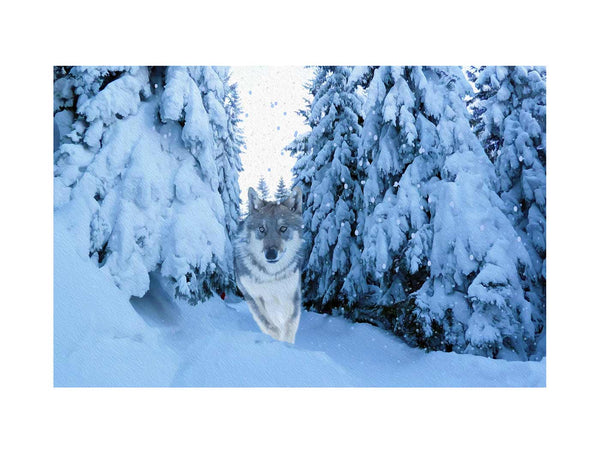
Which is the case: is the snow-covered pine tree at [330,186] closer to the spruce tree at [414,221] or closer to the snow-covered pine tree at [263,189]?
the spruce tree at [414,221]

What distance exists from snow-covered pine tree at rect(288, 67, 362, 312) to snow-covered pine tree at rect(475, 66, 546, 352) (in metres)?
1.40

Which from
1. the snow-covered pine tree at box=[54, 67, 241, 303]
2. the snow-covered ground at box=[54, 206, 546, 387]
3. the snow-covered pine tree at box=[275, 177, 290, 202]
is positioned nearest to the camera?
the snow-covered ground at box=[54, 206, 546, 387]

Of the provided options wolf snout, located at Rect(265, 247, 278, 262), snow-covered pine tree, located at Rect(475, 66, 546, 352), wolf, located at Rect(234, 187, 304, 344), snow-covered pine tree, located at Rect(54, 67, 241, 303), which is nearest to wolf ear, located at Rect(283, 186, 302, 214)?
wolf, located at Rect(234, 187, 304, 344)

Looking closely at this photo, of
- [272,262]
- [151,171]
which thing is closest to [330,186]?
[272,262]

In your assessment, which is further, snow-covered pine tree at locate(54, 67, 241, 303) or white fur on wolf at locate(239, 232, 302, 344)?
white fur on wolf at locate(239, 232, 302, 344)

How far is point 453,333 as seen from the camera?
14.4 ft

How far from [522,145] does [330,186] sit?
2.02 metres

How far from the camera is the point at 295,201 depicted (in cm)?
438

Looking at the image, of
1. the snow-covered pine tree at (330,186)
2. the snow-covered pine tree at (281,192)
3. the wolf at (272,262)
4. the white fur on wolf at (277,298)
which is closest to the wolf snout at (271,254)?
the wolf at (272,262)

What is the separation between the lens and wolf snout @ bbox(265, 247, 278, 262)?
13.9ft

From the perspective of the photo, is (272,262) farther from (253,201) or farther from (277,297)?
(253,201)

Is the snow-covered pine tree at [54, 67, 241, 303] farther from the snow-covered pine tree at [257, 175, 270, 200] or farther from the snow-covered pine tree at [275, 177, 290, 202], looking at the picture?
the snow-covered pine tree at [275, 177, 290, 202]
